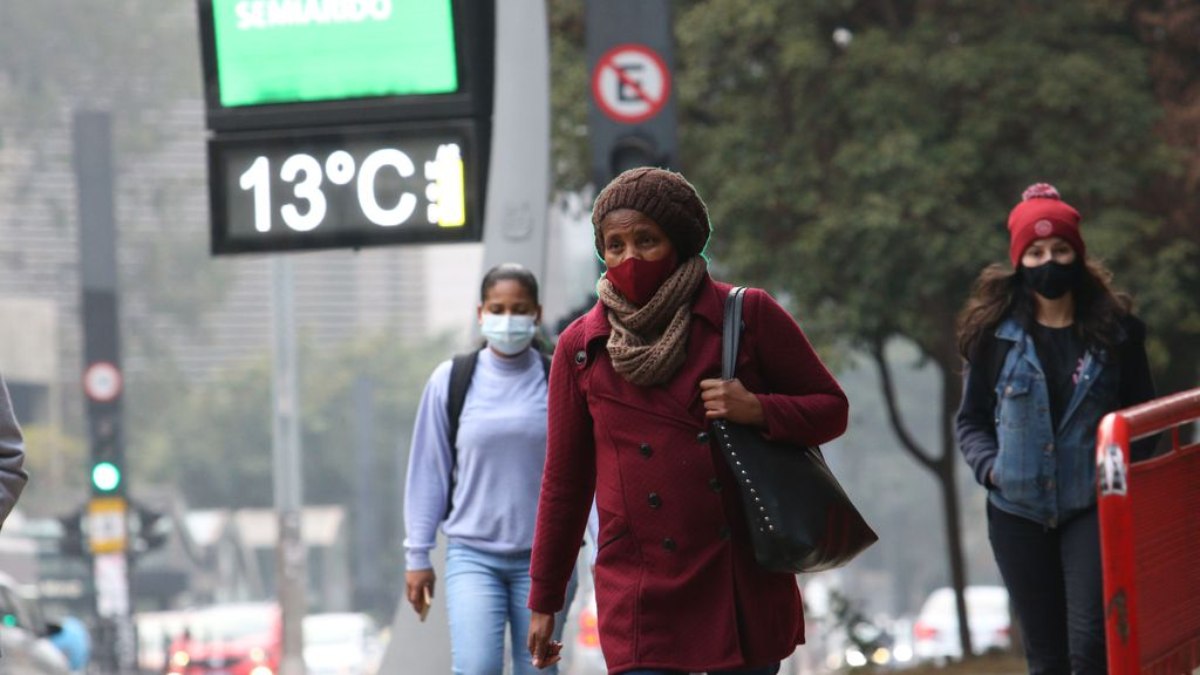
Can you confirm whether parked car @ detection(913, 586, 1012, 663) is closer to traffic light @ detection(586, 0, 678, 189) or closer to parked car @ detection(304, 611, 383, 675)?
parked car @ detection(304, 611, 383, 675)

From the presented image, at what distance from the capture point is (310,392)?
79.4m

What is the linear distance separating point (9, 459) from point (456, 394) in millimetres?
3442

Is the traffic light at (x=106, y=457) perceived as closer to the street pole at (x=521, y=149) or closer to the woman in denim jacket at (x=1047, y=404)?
the street pole at (x=521, y=149)

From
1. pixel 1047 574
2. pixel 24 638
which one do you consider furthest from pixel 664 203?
pixel 24 638

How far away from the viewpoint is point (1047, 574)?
6.64 m

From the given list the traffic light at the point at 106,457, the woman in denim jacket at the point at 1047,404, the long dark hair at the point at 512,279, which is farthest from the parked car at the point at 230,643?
the woman in denim jacket at the point at 1047,404

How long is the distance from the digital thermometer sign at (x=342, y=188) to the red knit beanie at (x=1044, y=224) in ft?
12.5

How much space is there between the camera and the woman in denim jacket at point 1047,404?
21.7ft

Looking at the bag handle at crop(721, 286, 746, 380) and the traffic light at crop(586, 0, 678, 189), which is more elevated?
the traffic light at crop(586, 0, 678, 189)

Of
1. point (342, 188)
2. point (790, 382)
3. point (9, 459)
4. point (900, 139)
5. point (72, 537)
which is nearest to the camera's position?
point (9, 459)

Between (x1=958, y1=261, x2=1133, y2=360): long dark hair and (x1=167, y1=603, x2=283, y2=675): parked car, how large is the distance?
1059 inches

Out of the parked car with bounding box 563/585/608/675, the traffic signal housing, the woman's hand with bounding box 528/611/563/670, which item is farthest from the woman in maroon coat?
the traffic signal housing

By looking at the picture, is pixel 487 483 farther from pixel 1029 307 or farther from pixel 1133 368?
pixel 1133 368

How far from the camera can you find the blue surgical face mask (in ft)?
25.5
